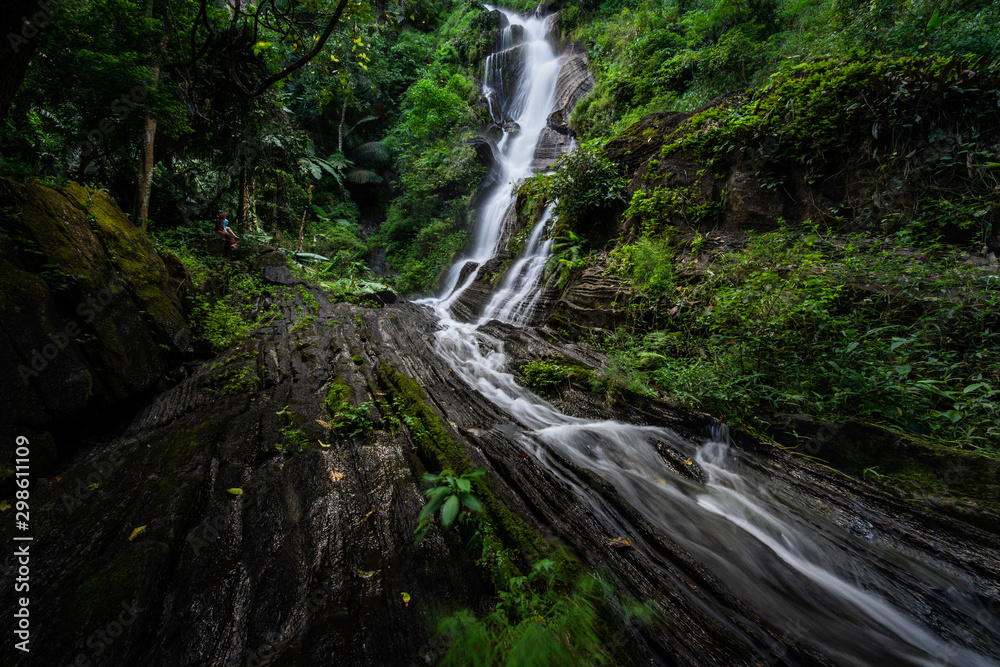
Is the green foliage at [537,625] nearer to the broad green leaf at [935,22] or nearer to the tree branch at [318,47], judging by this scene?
the tree branch at [318,47]

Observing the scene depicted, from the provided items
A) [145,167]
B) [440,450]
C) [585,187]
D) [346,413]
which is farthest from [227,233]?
[440,450]

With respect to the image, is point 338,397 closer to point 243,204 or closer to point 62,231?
point 62,231

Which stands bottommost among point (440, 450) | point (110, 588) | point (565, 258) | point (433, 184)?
point (110, 588)

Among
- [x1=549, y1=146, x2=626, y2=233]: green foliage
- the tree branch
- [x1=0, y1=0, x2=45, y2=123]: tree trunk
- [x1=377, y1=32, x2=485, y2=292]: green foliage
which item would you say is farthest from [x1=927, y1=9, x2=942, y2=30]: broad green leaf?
[x1=377, y1=32, x2=485, y2=292]: green foliage

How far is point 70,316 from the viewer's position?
317cm

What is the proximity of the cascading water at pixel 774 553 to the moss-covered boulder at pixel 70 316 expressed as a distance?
4133mm

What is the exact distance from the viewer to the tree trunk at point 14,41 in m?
1.86

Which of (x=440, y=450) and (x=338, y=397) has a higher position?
(x=440, y=450)

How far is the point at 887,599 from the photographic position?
2.27 metres

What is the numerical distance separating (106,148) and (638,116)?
12204mm

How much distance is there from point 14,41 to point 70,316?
2.27m

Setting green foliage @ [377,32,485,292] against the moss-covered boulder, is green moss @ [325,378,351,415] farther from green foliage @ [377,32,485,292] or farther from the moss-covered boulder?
green foliage @ [377,32,485,292]

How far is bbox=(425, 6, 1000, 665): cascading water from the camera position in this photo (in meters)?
2.02

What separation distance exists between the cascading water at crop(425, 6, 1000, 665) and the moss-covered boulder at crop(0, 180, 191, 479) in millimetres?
4133
